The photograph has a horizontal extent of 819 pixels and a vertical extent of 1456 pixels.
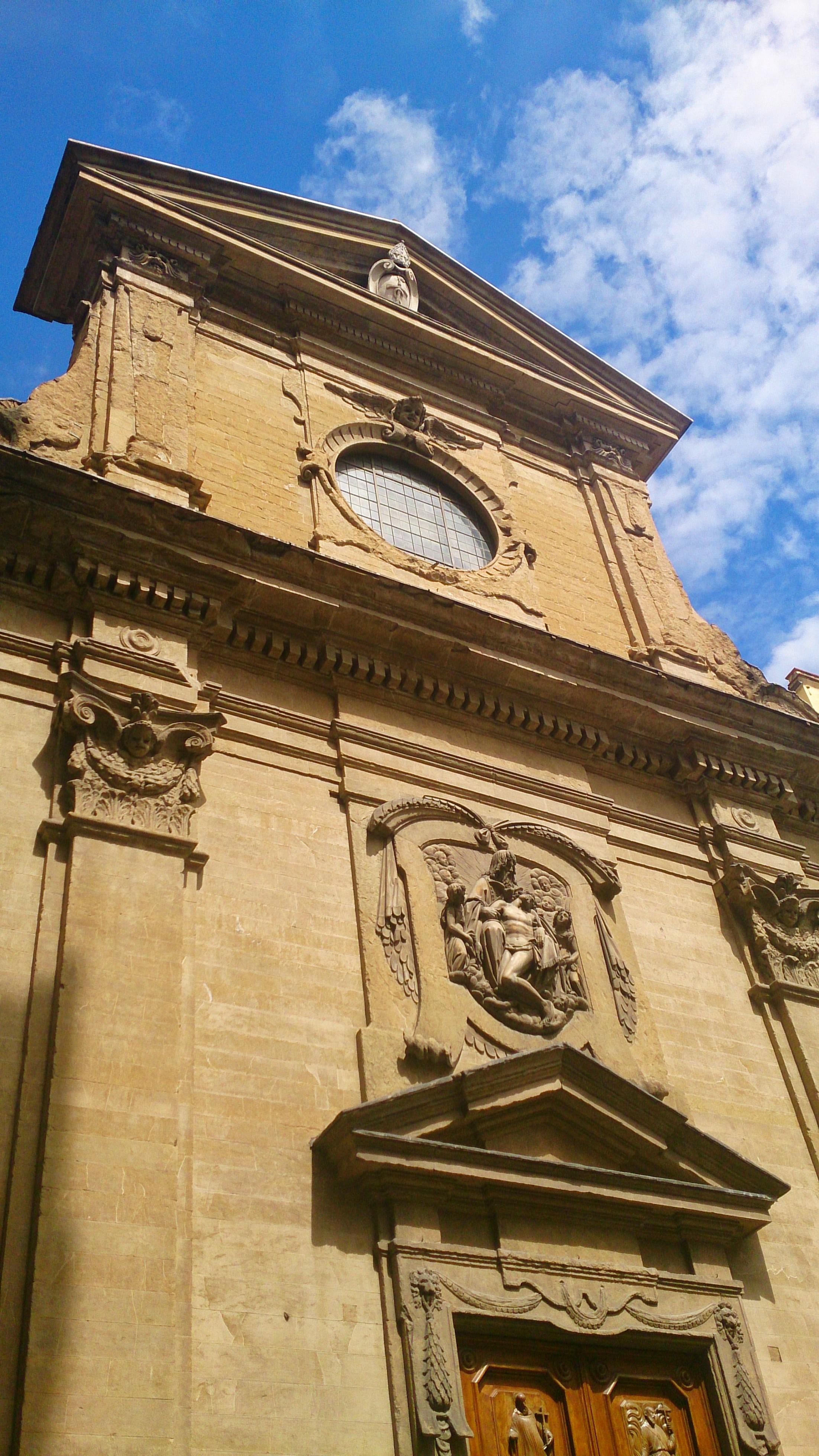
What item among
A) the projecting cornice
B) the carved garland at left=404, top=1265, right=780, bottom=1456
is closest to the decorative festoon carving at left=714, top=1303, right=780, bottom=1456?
the carved garland at left=404, top=1265, right=780, bottom=1456

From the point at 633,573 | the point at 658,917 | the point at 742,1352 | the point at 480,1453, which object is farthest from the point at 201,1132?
the point at 633,573

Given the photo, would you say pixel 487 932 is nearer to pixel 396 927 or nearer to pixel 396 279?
pixel 396 927

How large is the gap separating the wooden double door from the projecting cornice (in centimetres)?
517

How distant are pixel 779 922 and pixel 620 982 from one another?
226cm

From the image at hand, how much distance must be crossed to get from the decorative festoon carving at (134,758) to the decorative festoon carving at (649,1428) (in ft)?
14.9

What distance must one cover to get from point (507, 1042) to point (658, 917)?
99.6 inches

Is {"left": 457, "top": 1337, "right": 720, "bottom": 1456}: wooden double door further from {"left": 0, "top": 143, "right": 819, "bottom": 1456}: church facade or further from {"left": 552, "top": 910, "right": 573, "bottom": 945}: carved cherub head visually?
{"left": 552, "top": 910, "right": 573, "bottom": 945}: carved cherub head

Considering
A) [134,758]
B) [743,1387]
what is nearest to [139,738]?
[134,758]

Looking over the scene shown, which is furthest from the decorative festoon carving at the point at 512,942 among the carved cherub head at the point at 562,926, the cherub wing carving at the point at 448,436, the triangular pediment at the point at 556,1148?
the cherub wing carving at the point at 448,436

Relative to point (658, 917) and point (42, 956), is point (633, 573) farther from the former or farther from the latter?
point (42, 956)

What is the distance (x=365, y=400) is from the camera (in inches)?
559

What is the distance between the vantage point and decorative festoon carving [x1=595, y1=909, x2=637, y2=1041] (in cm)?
1002

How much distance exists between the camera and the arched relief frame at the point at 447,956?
8781mm

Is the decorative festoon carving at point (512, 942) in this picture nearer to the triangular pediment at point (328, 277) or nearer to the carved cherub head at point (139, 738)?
the carved cherub head at point (139, 738)
